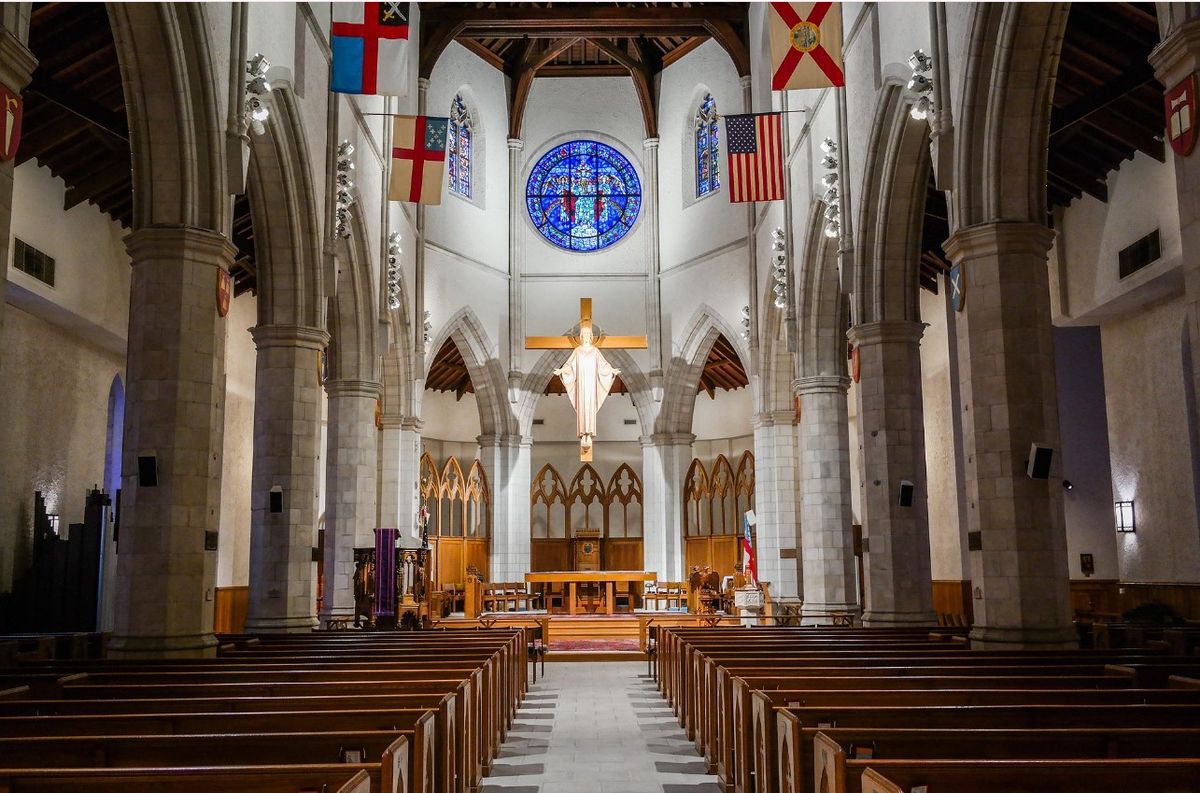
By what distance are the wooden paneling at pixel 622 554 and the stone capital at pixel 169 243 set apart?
70.5ft

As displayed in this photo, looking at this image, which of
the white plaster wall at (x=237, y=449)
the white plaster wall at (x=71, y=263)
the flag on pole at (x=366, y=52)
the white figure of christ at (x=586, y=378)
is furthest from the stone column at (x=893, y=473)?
the white plaster wall at (x=237, y=449)

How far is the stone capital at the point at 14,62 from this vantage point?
6.86 meters

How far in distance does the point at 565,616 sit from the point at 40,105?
566 inches

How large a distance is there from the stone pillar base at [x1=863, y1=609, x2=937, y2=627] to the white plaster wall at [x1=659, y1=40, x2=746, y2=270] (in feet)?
40.2

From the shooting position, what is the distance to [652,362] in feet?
87.7

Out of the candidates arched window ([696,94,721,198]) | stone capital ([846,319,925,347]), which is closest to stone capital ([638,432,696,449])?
arched window ([696,94,721,198])

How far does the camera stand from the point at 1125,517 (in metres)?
16.8

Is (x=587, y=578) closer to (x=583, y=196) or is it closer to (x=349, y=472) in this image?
(x=349, y=472)

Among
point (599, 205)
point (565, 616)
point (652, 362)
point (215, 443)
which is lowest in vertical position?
point (565, 616)

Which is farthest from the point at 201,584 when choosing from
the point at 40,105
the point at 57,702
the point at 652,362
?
the point at 652,362

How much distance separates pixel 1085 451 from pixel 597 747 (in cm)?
1293

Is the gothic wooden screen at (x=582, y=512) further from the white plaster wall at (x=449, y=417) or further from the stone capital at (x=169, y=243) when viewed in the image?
the stone capital at (x=169, y=243)

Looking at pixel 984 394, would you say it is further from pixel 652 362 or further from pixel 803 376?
pixel 652 362

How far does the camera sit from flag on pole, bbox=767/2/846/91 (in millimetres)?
12977
